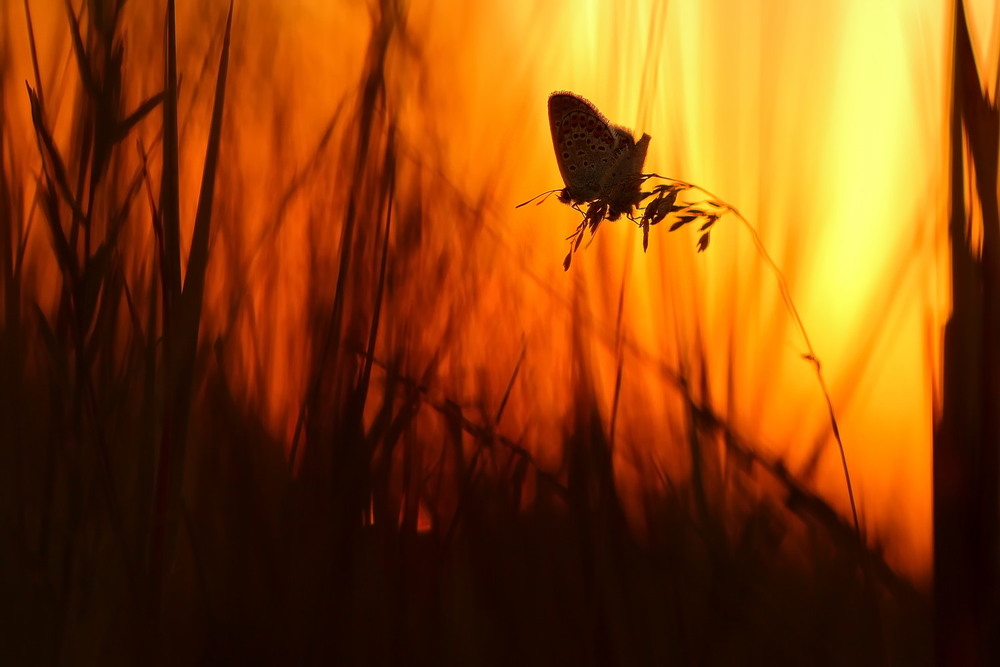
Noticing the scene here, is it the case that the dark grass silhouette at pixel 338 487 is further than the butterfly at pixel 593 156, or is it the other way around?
the butterfly at pixel 593 156

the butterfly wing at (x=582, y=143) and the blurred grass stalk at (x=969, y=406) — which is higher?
the butterfly wing at (x=582, y=143)

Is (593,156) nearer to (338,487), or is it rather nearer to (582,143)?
(582,143)

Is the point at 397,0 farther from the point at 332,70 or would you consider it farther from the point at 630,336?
the point at 630,336

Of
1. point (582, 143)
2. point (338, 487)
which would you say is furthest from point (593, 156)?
point (338, 487)

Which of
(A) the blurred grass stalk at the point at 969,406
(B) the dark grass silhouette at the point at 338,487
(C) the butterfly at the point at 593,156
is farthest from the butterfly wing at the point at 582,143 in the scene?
(A) the blurred grass stalk at the point at 969,406

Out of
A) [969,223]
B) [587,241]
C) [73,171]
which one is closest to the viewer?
[969,223]

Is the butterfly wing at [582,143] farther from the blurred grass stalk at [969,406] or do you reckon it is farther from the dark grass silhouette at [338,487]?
the blurred grass stalk at [969,406]

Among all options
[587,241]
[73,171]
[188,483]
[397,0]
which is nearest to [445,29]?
[397,0]
